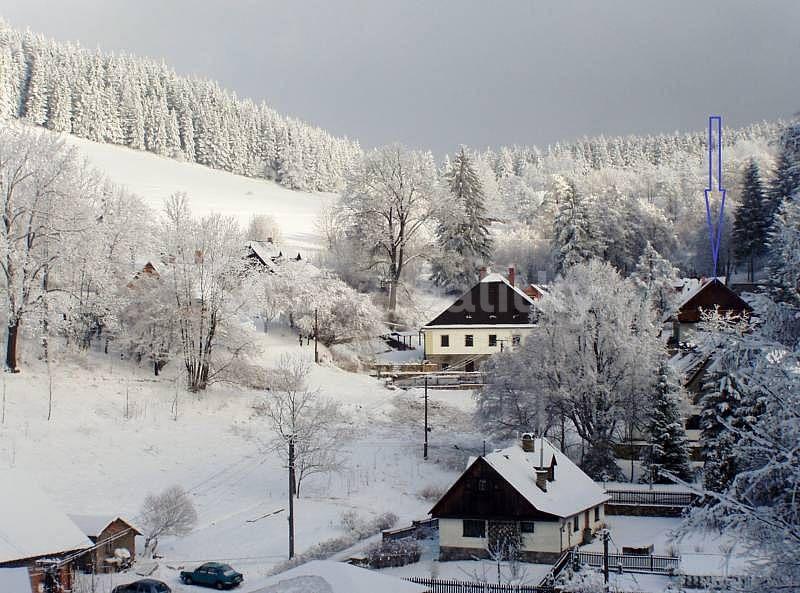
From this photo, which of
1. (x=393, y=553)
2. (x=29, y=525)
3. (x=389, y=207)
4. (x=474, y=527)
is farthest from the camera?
(x=389, y=207)

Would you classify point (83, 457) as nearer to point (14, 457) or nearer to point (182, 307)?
point (14, 457)

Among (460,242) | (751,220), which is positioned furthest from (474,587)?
(751,220)

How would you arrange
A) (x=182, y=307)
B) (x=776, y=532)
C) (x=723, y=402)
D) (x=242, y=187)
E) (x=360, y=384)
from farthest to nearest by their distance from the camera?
(x=242, y=187)
(x=360, y=384)
(x=182, y=307)
(x=723, y=402)
(x=776, y=532)

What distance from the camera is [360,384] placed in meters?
54.5

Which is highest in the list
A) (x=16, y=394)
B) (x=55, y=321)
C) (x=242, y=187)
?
(x=242, y=187)

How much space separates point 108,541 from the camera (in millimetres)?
29844

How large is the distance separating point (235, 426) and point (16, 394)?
398 inches

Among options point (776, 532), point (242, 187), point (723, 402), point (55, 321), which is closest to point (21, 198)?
point (55, 321)

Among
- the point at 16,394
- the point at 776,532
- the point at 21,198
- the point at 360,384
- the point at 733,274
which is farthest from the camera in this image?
the point at 733,274

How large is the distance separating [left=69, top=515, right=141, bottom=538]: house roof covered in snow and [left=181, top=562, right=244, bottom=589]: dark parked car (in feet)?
10.6

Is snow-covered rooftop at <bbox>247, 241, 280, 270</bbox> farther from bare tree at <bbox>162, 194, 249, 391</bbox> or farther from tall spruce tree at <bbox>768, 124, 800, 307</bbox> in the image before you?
tall spruce tree at <bbox>768, 124, 800, 307</bbox>

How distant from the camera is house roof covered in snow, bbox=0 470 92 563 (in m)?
25.3

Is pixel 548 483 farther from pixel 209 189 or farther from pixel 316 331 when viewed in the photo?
pixel 209 189

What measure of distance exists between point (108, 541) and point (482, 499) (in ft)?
42.4
